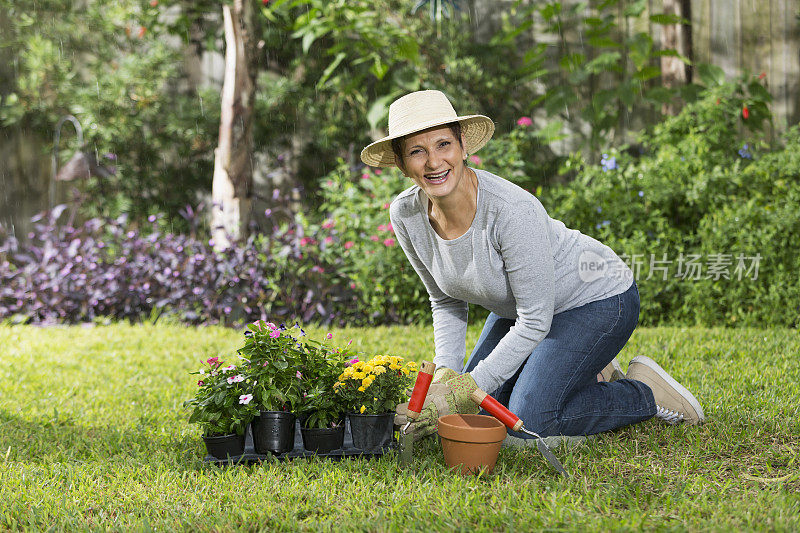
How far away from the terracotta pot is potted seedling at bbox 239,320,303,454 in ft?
1.73

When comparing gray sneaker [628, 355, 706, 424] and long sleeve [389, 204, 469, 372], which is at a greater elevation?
long sleeve [389, 204, 469, 372]

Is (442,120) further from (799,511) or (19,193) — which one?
(19,193)

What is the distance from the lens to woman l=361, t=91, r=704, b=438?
2.31 metres

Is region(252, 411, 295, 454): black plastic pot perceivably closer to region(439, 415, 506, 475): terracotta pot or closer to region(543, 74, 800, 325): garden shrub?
region(439, 415, 506, 475): terracotta pot

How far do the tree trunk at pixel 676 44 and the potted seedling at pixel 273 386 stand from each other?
15.7ft

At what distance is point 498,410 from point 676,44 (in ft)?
16.3

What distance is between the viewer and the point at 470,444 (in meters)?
2.18

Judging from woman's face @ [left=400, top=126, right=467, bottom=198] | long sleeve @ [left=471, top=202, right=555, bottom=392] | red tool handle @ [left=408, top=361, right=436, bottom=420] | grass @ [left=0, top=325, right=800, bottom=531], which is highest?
woman's face @ [left=400, top=126, right=467, bottom=198]

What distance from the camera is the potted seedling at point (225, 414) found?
239 cm

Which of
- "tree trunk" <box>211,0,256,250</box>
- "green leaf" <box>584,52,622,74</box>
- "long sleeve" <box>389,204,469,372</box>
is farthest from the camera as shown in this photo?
"green leaf" <box>584,52,622,74</box>

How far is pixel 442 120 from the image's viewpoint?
7.26ft

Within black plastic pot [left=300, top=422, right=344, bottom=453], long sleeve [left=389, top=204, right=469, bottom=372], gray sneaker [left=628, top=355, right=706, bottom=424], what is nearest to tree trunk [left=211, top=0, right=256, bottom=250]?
long sleeve [left=389, top=204, right=469, bottom=372]

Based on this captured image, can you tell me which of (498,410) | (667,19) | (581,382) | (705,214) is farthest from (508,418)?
(667,19)

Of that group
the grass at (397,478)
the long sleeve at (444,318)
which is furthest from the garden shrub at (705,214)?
the long sleeve at (444,318)
